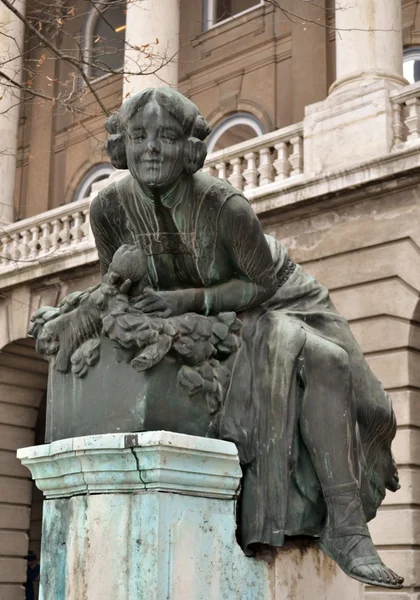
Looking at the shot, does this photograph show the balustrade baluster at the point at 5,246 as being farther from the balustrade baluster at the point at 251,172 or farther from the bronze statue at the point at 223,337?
the bronze statue at the point at 223,337

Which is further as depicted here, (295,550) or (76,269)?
(76,269)

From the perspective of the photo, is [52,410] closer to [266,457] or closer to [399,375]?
[266,457]

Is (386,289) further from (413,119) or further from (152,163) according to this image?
(152,163)

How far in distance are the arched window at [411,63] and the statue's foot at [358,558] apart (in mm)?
14727

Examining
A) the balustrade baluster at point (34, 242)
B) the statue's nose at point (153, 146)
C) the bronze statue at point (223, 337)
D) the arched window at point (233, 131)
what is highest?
the arched window at point (233, 131)

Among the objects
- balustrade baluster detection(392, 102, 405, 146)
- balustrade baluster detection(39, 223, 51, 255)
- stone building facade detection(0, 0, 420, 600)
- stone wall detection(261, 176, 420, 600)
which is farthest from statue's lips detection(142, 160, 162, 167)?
balustrade baluster detection(39, 223, 51, 255)

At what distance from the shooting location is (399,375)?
11.1 meters

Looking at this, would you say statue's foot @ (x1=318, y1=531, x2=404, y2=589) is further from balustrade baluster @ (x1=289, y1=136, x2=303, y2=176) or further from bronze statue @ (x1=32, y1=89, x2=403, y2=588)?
balustrade baluster @ (x1=289, y1=136, x2=303, y2=176)

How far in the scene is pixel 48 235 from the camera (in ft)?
53.6

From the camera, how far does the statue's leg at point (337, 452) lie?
3.08 m

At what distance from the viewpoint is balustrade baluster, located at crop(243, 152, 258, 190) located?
42.9 ft

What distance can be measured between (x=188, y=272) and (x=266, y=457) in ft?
2.13

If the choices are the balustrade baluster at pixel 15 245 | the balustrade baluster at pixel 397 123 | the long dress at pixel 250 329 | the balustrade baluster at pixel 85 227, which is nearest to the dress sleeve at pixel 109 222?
the long dress at pixel 250 329

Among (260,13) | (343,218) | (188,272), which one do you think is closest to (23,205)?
(260,13)
